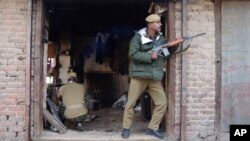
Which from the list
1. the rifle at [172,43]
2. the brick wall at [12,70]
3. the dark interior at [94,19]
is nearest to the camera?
the rifle at [172,43]

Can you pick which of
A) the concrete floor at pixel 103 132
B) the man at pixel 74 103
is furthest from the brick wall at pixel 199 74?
the man at pixel 74 103

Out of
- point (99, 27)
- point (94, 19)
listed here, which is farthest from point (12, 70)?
point (99, 27)

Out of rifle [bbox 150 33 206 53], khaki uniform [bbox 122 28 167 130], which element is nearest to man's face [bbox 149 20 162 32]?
khaki uniform [bbox 122 28 167 130]

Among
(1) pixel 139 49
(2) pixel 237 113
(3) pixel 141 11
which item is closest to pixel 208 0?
(1) pixel 139 49

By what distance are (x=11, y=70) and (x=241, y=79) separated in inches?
153

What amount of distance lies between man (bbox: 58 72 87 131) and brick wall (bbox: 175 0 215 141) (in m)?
1.99

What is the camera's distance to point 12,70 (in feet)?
22.7

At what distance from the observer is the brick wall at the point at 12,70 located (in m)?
6.93

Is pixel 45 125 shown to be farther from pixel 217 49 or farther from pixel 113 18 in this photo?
pixel 113 18

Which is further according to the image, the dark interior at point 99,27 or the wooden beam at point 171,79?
the dark interior at point 99,27

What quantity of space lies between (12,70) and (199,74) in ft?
10.2

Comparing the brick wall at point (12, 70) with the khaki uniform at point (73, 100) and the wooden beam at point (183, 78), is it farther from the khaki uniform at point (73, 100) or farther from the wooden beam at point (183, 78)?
the wooden beam at point (183, 78)

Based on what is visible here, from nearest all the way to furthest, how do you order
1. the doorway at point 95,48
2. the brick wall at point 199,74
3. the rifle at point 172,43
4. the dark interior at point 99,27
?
the rifle at point 172,43, the brick wall at point 199,74, the dark interior at point 99,27, the doorway at point 95,48

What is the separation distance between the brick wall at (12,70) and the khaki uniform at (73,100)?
1.29 metres
